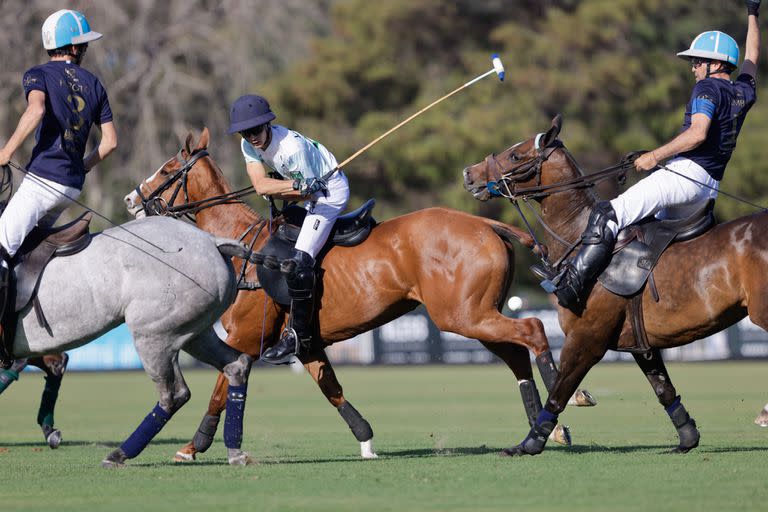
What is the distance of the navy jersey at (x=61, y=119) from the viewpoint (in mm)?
7938

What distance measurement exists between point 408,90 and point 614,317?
75.9 ft

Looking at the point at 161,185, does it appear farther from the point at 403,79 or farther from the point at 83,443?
the point at 403,79

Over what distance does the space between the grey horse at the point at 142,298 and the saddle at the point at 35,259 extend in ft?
0.13

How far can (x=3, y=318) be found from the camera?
7875 mm

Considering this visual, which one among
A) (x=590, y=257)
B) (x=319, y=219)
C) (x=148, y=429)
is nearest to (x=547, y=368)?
(x=590, y=257)

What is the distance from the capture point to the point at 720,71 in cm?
847

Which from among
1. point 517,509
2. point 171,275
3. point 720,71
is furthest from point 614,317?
point 171,275

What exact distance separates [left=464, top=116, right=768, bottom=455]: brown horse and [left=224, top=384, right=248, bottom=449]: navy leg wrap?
1866mm

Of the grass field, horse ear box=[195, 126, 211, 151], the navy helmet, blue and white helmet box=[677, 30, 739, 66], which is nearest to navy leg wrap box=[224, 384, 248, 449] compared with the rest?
the grass field

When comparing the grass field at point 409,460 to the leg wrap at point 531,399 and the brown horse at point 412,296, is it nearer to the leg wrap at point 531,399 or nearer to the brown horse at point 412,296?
the leg wrap at point 531,399

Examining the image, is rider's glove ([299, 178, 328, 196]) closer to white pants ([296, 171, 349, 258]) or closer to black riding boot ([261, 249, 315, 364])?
white pants ([296, 171, 349, 258])

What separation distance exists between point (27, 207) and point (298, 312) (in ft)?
7.03

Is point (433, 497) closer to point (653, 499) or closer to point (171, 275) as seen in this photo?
point (653, 499)

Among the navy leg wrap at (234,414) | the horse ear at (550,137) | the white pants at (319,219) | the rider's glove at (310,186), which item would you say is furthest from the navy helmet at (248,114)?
the horse ear at (550,137)
